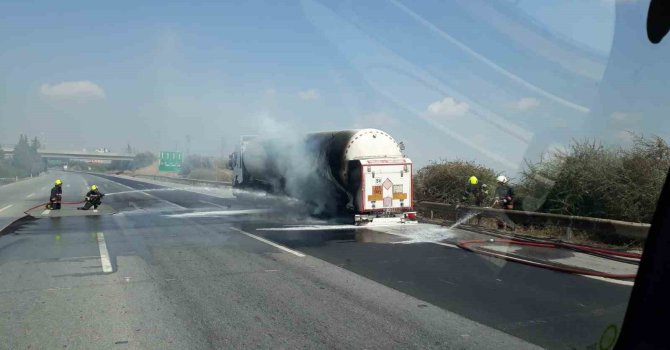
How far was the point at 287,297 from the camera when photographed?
6664 millimetres

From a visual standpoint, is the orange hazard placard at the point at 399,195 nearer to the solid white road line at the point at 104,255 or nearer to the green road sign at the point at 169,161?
the solid white road line at the point at 104,255

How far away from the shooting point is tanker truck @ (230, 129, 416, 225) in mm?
15695

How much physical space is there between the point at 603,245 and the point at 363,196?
6.56 m

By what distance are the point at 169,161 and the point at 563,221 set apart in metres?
55.5

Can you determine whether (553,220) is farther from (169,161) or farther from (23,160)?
(23,160)

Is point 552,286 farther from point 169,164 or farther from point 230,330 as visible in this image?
point 169,164

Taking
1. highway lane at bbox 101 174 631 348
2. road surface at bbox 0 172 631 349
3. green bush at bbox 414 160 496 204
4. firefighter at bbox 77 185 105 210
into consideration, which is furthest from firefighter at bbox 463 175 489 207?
firefighter at bbox 77 185 105 210

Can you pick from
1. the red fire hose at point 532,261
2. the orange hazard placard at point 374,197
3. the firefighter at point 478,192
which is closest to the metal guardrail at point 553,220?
the red fire hose at point 532,261

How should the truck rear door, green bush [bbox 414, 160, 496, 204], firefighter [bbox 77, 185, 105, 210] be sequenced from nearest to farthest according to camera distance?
the truck rear door → green bush [bbox 414, 160, 496, 204] → firefighter [bbox 77, 185, 105, 210]

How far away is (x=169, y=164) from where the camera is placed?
61531mm

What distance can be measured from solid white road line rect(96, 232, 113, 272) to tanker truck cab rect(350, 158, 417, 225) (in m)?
6.94

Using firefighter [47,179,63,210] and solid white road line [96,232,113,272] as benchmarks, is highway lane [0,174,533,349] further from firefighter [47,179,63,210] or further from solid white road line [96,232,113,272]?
firefighter [47,179,63,210]

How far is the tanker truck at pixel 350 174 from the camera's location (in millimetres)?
15695

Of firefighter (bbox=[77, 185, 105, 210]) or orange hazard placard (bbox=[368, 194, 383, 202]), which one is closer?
orange hazard placard (bbox=[368, 194, 383, 202])
